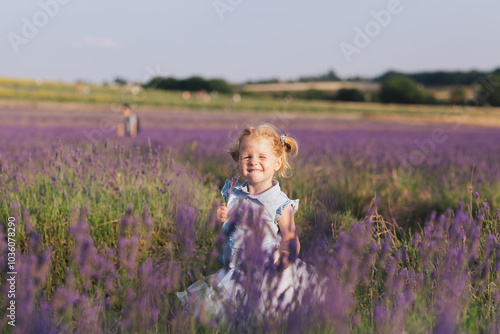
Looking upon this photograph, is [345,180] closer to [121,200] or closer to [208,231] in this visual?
[208,231]

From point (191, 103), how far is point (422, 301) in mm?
35951

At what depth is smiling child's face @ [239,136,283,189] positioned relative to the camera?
2377mm

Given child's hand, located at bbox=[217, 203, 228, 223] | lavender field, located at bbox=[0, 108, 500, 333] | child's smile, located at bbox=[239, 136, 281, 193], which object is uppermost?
child's smile, located at bbox=[239, 136, 281, 193]

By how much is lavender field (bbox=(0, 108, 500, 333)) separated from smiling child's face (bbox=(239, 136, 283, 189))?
366 millimetres

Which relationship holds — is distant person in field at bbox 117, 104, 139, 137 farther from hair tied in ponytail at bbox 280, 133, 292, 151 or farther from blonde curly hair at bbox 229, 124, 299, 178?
hair tied in ponytail at bbox 280, 133, 292, 151

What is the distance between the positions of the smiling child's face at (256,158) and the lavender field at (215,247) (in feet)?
1.20

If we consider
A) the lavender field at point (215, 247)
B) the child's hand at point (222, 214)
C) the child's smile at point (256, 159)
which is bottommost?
the lavender field at point (215, 247)

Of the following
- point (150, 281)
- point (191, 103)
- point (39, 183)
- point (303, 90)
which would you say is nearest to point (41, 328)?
point (150, 281)

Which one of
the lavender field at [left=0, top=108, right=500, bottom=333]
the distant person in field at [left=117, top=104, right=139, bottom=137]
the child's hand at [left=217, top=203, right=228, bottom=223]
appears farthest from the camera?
the distant person in field at [left=117, top=104, right=139, bottom=137]

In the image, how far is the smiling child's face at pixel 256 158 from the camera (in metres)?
2.38

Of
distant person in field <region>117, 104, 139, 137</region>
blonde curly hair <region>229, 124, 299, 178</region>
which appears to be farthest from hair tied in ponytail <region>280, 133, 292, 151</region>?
distant person in field <region>117, 104, 139, 137</region>

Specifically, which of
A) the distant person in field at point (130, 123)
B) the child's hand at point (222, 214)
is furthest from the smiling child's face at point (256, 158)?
the distant person in field at point (130, 123)

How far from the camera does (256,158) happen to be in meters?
2.37

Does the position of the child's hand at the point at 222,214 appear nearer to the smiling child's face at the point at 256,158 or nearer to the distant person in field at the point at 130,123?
the smiling child's face at the point at 256,158
